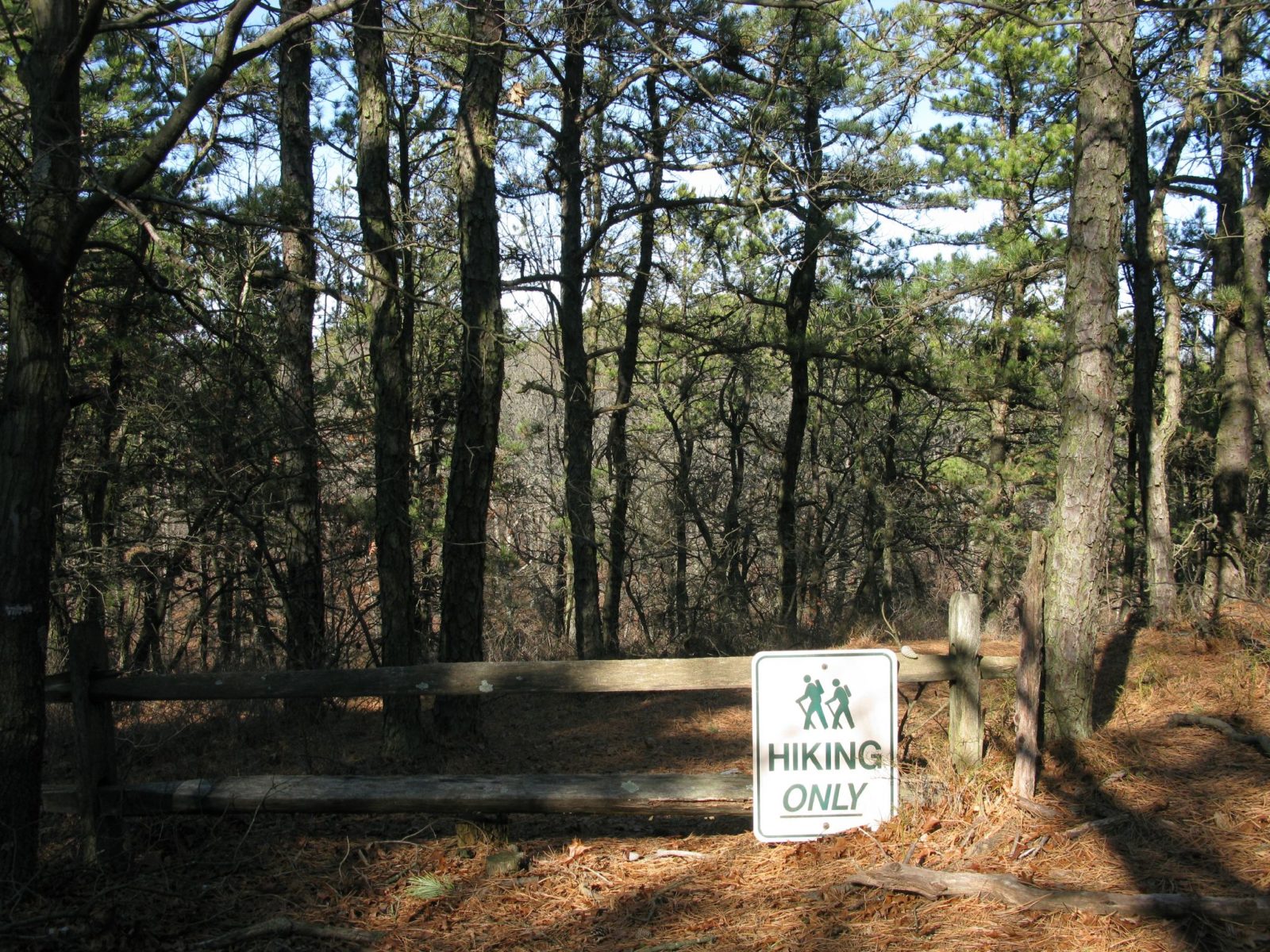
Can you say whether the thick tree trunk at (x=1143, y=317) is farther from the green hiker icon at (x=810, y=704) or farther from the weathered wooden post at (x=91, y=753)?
the weathered wooden post at (x=91, y=753)

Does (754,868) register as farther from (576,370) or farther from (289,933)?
(576,370)

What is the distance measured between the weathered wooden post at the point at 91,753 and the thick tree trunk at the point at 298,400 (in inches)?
132

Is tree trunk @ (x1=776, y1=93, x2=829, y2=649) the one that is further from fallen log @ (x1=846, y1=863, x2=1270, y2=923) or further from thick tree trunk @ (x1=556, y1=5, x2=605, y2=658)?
fallen log @ (x1=846, y1=863, x2=1270, y2=923)

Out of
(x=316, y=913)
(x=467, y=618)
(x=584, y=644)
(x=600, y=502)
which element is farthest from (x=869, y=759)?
(x=600, y=502)

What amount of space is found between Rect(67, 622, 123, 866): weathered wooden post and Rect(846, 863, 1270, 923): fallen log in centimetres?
381

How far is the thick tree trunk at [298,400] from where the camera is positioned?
28.9 ft

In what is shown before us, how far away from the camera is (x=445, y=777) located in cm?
514

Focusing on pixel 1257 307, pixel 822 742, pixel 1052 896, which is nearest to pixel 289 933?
pixel 822 742

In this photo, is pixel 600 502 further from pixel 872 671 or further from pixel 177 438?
pixel 872 671

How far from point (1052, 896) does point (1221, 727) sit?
2626 millimetres

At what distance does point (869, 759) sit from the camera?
15.1ft

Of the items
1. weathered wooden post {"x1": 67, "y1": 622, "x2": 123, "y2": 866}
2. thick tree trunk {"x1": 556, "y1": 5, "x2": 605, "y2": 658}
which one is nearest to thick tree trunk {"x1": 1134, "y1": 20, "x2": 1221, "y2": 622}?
thick tree trunk {"x1": 556, "y1": 5, "x2": 605, "y2": 658}

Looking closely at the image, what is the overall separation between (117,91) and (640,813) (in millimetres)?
13120

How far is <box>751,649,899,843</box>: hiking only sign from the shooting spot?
4520 millimetres
